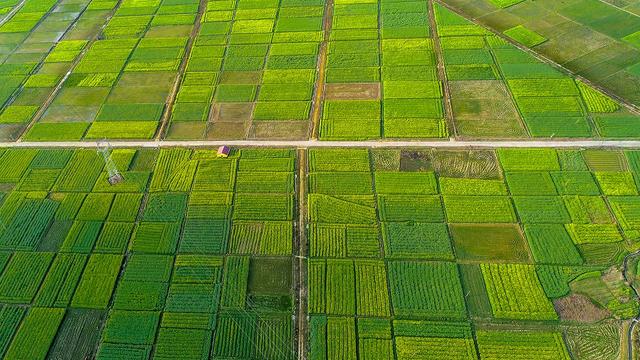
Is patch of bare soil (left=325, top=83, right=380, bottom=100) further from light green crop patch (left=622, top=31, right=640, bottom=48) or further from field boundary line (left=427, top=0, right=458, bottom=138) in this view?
light green crop patch (left=622, top=31, right=640, bottom=48)

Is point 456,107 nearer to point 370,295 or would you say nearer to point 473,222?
point 473,222

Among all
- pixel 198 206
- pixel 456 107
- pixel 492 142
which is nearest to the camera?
pixel 198 206

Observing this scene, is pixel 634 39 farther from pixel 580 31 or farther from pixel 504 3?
pixel 504 3

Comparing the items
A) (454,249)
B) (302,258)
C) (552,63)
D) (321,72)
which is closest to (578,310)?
(454,249)

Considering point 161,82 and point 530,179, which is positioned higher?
point 161,82

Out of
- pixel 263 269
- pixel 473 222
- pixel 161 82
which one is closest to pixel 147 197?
pixel 263 269

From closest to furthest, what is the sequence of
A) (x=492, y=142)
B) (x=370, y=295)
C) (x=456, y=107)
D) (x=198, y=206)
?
(x=370, y=295), (x=198, y=206), (x=492, y=142), (x=456, y=107)
